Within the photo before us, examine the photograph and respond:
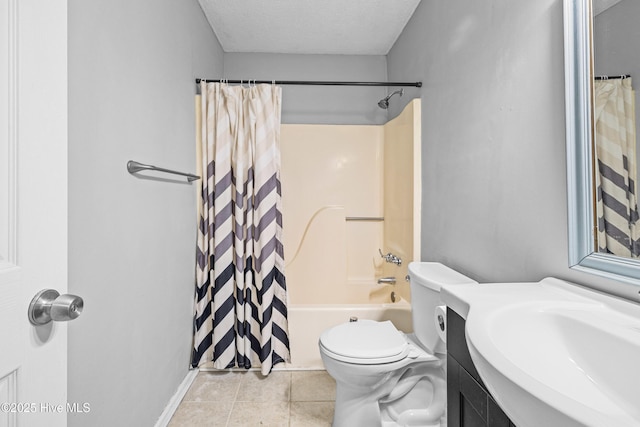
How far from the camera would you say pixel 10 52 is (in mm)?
488

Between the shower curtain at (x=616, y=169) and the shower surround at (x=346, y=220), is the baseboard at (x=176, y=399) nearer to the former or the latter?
the shower surround at (x=346, y=220)

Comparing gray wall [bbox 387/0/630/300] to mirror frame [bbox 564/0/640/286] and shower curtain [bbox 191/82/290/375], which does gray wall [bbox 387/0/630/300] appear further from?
shower curtain [bbox 191/82/290/375]

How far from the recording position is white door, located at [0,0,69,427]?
48 centimetres

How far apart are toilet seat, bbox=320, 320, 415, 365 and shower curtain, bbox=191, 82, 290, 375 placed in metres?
Answer: 0.61

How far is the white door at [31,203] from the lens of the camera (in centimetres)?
48

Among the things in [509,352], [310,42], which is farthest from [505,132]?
[310,42]

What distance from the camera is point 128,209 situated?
121cm

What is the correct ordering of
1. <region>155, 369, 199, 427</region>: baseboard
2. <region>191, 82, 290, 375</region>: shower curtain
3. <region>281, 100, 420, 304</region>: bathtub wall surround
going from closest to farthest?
<region>155, 369, 199, 427</region>: baseboard < <region>191, 82, 290, 375</region>: shower curtain < <region>281, 100, 420, 304</region>: bathtub wall surround

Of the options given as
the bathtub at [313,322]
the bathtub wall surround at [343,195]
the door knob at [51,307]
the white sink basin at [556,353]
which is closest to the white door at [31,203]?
the door knob at [51,307]

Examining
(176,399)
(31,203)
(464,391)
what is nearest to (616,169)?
(464,391)

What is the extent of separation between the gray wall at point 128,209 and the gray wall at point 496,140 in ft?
4.70

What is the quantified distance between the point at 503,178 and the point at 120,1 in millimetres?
1587

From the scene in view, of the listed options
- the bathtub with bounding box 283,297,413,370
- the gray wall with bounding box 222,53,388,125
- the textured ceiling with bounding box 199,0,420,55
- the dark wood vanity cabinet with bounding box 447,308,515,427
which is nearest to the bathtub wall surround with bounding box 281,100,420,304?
the gray wall with bounding box 222,53,388,125

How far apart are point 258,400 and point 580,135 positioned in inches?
73.7
